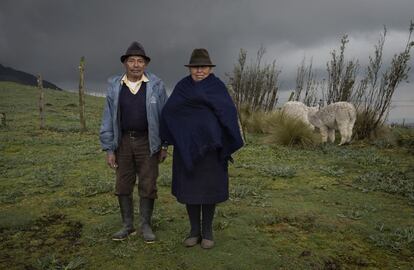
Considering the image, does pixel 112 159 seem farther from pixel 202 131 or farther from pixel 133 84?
pixel 202 131

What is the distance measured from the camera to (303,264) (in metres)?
3.76

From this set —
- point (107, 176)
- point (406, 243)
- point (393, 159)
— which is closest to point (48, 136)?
point (107, 176)

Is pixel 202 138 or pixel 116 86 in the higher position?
pixel 116 86

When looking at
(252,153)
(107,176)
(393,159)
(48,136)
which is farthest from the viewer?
(48,136)

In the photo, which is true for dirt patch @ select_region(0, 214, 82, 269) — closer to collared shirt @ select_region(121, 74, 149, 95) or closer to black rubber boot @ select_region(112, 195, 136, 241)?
black rubber boot @ select_region(112, 195, 136, 241)

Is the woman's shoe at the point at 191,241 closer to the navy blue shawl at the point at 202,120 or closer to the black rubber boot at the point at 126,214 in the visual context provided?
the black rubber boot at the point at 126,214

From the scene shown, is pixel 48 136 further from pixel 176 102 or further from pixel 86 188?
pixel 176 102

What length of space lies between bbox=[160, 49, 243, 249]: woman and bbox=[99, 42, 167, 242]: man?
33 cm

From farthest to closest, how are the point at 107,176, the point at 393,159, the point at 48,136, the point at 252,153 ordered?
the point at 48,136 → the point at 252,153 → the point at 393,159 → the point at 107,176

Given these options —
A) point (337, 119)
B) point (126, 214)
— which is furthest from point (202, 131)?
point (337, 119)

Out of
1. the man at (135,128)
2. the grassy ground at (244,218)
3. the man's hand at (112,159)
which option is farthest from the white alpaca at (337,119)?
the man's hand at (112,159)

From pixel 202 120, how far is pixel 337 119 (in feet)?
29.6

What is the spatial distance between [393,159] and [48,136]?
1213 cm

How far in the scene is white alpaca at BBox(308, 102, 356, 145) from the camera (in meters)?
11.6
